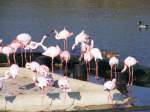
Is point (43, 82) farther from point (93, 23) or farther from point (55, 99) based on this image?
point (93, 23)

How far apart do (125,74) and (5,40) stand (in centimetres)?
948

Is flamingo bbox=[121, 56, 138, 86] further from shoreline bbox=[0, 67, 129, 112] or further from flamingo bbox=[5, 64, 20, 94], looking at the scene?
flamingo bbox=[5, 64, 20, 94]

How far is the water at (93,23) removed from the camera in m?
20.1

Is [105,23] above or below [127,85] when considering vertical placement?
above

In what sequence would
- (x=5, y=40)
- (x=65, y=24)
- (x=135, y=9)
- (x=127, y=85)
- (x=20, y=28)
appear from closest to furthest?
(x=127, y=85), (x=5, y=40), (x=20, y=28), (x=65, y=24), (x=135, y=9)

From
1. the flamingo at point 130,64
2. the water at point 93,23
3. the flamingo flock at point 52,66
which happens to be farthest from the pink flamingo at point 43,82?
the water at point 93,23

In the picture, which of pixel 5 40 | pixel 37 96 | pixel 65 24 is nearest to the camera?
pixel 37 96

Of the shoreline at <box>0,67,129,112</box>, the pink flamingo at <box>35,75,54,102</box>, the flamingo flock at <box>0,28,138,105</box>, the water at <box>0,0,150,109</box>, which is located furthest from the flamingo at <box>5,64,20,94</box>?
the water at <box>0,0,150,109</box>

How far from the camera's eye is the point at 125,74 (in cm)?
1241

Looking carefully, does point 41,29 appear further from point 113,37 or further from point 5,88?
point 5,88

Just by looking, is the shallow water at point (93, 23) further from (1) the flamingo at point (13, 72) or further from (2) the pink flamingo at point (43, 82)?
(2) the pink flamingo at point (43, 82)

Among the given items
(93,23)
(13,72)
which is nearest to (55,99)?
(13,72)

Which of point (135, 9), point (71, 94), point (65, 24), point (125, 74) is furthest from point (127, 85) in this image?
point (135, 9)

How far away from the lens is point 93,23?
2716 cm
